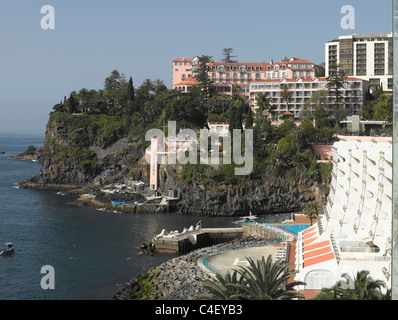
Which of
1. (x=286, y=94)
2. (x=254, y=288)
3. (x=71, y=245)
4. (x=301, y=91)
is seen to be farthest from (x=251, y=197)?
(x=254, y=288)

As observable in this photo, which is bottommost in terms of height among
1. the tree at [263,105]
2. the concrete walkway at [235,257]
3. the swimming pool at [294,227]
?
the concrete walkway at [235,257]

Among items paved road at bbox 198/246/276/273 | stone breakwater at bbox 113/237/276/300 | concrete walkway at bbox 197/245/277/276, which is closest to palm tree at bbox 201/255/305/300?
stone breakwater at bbox 113/237/276/300

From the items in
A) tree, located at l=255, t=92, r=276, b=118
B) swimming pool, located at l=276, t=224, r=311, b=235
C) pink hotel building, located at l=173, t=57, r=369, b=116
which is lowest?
swimming pool, located at l=276, t=224, r=311, b=235

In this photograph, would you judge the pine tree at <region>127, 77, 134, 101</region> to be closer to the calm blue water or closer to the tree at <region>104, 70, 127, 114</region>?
the tree at <region>104, 70, 127, 114</region>

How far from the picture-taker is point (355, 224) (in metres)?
43.3

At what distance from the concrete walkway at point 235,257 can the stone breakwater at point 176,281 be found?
1102 mm

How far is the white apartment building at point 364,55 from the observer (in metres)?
147

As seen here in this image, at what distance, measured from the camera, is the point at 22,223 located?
78000mm

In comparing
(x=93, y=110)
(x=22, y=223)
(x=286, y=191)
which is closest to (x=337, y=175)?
(x=286, y=191)

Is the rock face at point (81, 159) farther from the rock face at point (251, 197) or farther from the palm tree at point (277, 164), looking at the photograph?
the palm tree at point (277, 164)

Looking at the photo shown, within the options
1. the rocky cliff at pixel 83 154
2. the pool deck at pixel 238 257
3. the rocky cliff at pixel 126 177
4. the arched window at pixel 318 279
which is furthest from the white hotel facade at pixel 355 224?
the rocky cliff at pixel 83 154

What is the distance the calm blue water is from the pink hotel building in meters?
45.0

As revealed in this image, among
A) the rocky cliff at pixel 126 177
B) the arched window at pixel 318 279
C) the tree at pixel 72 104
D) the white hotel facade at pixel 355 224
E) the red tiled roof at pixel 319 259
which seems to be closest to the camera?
the white hotel facade at pixel 355 224

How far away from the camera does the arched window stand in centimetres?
3897
